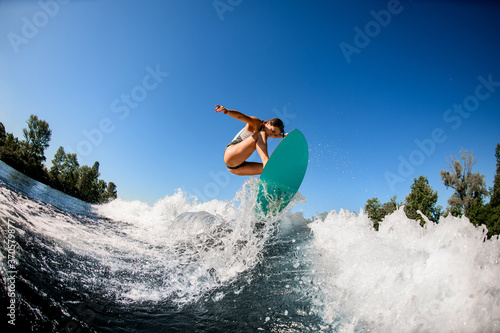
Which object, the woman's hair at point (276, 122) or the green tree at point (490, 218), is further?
the green tree at point (490, 218)

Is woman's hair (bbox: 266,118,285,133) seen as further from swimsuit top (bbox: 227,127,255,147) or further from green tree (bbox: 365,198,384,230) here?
green tree (bbox: 365,198,384,230)

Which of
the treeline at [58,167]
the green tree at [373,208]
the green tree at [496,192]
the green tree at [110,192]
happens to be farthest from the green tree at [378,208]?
the green tree at [110,192]

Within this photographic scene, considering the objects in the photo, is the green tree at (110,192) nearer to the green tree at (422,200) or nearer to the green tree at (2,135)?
the green tree at (2,135)

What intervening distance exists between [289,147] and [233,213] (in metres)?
2.08

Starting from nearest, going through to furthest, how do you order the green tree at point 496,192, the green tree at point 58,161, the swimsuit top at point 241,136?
1. the swimsuit top at point 241,136
2. the green tree at point 496,192
3. the green tree at point 58,161

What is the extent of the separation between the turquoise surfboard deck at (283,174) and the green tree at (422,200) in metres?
21.9

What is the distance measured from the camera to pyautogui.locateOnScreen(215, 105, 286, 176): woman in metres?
4.66

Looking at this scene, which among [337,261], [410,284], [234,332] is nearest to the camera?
[234,332]

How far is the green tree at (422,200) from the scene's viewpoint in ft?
69.1

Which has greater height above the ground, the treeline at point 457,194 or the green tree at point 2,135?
the treeline at point 457,194

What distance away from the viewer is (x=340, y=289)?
2623mm

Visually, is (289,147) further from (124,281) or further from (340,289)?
(124,281)

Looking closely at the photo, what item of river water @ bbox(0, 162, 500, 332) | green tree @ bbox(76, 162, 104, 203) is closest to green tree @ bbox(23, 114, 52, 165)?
green tree @ bbox(76, 162, 104, 203)

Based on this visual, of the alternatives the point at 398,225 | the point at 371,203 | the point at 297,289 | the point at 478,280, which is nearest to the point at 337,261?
the point at 297,289
